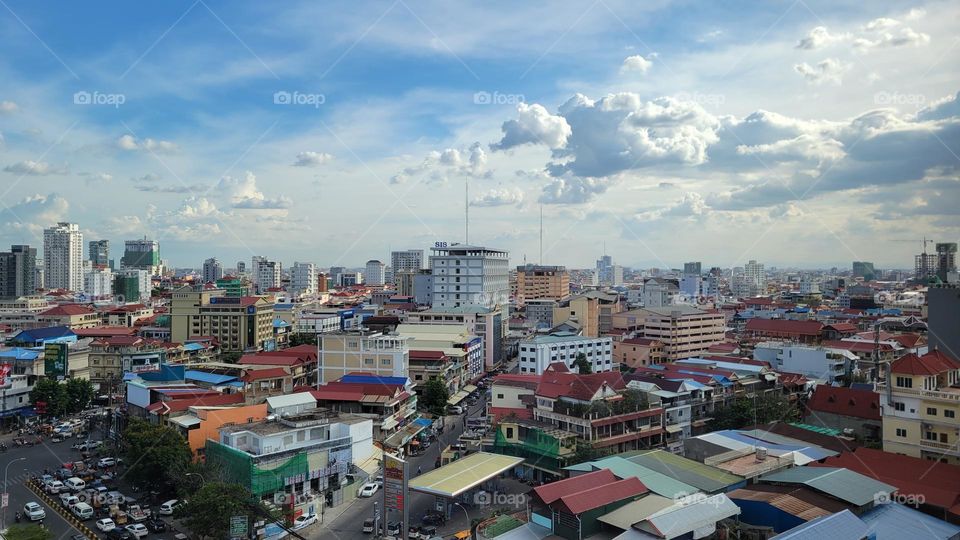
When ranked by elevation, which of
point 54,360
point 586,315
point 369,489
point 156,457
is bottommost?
point 369,489

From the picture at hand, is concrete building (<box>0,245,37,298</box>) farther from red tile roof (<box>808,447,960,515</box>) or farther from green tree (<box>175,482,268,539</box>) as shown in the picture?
red tile roof (<box>808,447,960,515</box>)

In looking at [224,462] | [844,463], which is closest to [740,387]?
[844,463]

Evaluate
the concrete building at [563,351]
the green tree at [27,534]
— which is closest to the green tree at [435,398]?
the concrete building at [563,351]

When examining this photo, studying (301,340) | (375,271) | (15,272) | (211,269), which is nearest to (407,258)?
(375,271)

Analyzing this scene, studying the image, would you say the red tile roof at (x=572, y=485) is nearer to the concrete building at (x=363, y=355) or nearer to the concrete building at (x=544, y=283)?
the concrete building at (x=363, y=355)

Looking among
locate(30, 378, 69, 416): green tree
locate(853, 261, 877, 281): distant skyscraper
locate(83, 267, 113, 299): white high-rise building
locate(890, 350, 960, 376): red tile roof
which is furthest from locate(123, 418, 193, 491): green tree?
locate(853, 261, 877, 281): distant skyscraper

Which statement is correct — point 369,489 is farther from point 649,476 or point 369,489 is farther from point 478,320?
point 478,320
